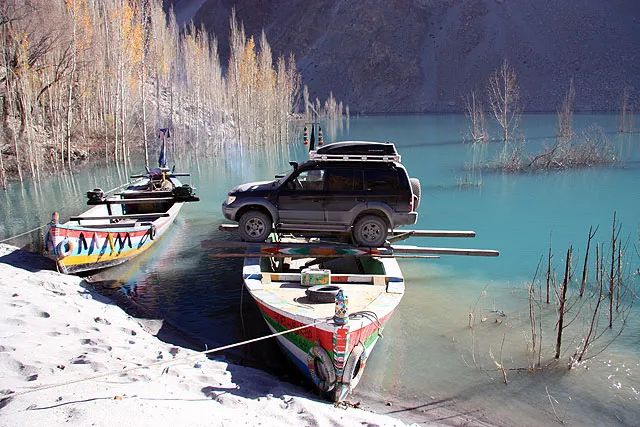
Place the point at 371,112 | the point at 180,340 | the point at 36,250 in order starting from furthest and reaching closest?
the point at 371,112, the point at 36,250, the point at 180,340

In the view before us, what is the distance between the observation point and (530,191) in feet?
85.1

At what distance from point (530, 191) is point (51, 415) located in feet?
80.3

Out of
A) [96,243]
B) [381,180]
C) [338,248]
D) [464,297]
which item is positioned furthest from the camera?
[96,243]

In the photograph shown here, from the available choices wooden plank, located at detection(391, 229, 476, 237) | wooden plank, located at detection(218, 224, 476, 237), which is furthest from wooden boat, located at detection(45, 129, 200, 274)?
wooden plank, located at detection(391, 229, 476, 237)

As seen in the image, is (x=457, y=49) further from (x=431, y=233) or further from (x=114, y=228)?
(x=114, y=228)

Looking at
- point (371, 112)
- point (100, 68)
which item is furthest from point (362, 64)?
point (100, 68)

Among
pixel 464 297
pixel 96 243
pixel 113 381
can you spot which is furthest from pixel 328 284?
pixel 96 243

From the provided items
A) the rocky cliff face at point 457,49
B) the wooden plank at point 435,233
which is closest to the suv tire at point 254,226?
the wooden plank at point 435,233

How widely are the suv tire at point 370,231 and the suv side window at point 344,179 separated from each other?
2.31ft

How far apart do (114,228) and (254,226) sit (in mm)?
4881

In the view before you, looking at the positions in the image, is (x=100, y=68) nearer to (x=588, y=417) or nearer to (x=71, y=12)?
(x=71, y=12)

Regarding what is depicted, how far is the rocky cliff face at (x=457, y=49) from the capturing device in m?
91.1

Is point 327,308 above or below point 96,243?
below

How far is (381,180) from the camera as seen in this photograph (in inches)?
437
